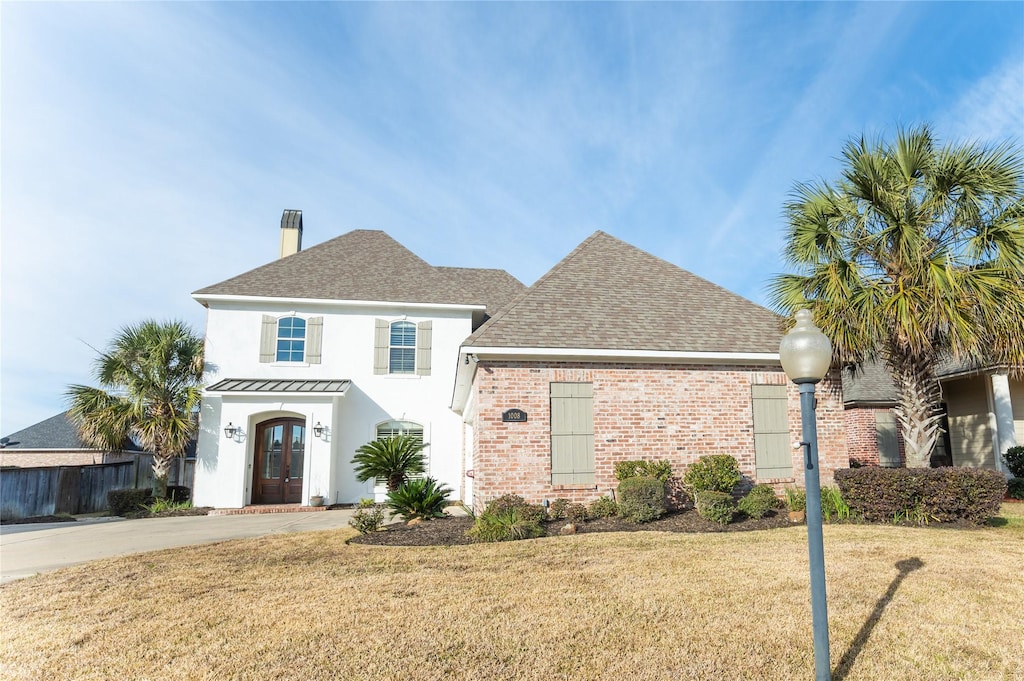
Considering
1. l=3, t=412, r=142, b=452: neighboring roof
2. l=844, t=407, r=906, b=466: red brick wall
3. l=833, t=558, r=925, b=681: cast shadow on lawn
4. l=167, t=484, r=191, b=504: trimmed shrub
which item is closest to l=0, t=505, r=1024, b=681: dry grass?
l=833, t=558, r=925, b=681: cast shadow on lawn

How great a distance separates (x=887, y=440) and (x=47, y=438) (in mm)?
33528

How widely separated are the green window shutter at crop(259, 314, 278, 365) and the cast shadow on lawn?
15.9 meters

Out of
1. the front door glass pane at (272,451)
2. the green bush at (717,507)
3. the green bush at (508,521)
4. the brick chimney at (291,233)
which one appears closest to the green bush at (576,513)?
the green bush at (508,521)

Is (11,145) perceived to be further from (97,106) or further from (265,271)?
(265,271)

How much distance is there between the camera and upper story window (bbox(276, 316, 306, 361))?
17.5 meters

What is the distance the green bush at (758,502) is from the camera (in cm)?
1005

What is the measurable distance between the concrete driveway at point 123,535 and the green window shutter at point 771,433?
844 centimetres

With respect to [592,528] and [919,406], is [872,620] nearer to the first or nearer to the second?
[592,528]

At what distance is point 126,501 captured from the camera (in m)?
15.9

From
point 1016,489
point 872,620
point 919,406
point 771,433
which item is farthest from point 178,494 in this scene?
point 1016,489

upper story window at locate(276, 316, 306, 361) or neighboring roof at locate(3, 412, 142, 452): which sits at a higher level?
upper story window at locate(276, 316, 306, 361)

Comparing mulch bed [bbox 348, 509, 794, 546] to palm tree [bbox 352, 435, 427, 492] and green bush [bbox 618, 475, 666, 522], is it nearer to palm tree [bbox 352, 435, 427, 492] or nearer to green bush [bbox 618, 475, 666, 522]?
green bush [bbox 618, 475, 666, 522]

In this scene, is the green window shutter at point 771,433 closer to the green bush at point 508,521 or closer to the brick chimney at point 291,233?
the green bush at point 508,521

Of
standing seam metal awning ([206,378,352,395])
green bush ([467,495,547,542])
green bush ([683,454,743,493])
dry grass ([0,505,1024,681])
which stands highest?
standing seam metal awning ([206,378,352,395])
